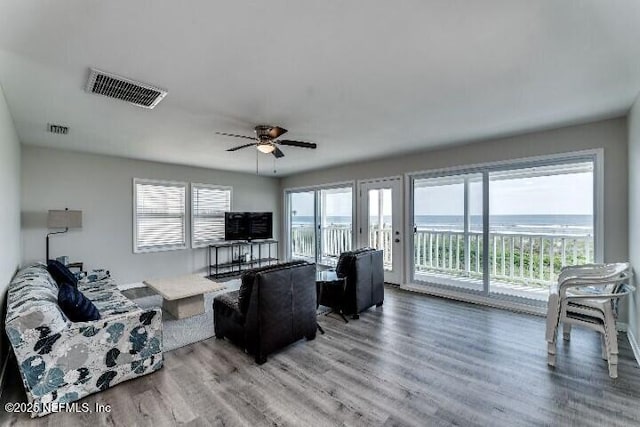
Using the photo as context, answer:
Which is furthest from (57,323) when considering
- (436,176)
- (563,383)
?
(436,176)

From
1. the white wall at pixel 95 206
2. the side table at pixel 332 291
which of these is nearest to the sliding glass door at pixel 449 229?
the side table at pixel 332 291

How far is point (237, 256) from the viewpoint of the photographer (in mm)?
7004

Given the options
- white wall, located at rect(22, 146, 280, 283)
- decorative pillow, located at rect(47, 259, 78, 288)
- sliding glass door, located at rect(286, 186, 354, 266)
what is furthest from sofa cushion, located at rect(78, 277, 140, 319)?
sliding glass door, located at rect(286, 186, 354, 266)

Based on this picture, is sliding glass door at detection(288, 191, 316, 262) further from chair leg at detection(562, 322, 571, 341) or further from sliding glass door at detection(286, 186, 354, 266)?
chair leg at detection(562, 322, 571, 341)

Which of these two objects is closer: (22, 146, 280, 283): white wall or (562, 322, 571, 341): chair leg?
(562, 322, 571, 341): chair leg

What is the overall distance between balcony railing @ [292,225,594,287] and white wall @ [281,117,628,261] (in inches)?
33.0

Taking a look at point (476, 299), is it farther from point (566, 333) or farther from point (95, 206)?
point (95, 206)

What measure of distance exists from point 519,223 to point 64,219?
7077 millimetres

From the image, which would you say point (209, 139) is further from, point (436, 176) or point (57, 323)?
point (436, 176)

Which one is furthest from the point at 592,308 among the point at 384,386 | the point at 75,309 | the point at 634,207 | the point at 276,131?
the point at 75,309

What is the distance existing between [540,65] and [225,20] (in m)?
2.26

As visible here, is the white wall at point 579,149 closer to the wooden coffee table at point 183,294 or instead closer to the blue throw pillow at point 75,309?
the wooden coffee table at point 183,294

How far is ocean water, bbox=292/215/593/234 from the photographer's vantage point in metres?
4.25

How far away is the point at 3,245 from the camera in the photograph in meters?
2.58
